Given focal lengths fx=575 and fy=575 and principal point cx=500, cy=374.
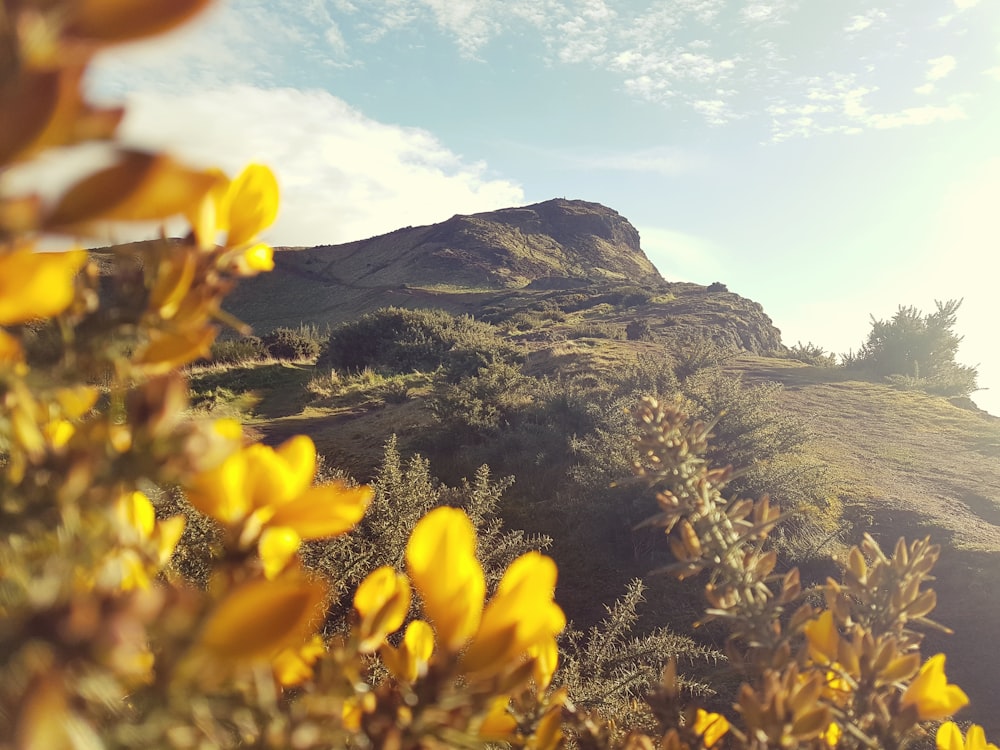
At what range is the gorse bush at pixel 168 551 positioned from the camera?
0.83 ft

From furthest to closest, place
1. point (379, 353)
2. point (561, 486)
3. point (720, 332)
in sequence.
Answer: point (720, 332)
point (379, 353)
point (561, 486)

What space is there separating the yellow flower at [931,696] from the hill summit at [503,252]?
33.3 m

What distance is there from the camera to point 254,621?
0.30 m

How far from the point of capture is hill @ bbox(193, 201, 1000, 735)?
4754mm

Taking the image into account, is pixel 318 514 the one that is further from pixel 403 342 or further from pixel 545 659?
pixel 403 342

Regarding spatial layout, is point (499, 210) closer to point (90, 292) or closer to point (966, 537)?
point (966, 537)

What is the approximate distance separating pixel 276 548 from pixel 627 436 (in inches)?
231

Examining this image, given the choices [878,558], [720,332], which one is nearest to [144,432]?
[878,558]

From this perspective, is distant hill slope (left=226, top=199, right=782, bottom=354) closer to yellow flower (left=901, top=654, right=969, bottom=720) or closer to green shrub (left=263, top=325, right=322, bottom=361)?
green shrub (left=263, top=325, right=322, bottom=361)

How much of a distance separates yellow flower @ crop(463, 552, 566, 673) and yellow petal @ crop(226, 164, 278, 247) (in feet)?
1.20

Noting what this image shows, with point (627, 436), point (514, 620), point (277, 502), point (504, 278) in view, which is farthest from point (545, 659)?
point (504, 278)

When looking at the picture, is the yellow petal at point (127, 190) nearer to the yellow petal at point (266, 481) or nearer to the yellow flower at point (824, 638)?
the yellow petal at point (266, 481)

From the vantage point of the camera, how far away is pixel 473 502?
4.66 metres

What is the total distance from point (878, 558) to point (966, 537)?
5325mm
